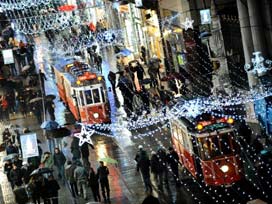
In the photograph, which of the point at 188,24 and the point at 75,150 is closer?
the point at 75,150

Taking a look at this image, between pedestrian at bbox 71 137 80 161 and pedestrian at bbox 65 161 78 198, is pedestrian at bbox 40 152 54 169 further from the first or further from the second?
pedestrian at bbox 71 137 80 161

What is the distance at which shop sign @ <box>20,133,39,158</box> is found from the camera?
993 inches

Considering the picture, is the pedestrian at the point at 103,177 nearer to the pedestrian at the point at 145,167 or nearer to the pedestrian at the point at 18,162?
the pedestrian at the point at 145,167

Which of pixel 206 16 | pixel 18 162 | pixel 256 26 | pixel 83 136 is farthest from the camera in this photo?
pixel 206 16

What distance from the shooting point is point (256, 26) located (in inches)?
1229

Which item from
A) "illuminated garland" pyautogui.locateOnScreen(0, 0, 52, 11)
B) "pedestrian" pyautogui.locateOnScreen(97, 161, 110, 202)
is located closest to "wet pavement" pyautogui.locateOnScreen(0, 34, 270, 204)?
"pedestrian" pyautogui.locateOnScreen(97, 161, 110, 202)

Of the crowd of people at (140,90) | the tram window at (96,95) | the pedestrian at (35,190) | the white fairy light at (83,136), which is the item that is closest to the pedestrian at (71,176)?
the pedestrian at (35,190)

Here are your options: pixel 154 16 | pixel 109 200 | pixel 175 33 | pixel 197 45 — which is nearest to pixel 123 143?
pixel 109 200

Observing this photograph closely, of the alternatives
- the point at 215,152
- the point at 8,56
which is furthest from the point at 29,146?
the point at 8,56

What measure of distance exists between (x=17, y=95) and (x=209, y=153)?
1654 centimetres

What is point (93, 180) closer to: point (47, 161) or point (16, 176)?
point (47, 161)

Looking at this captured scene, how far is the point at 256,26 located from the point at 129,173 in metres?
9.59

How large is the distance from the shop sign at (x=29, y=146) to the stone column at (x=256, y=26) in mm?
Result: 10912

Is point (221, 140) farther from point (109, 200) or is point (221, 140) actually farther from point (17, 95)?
point (17, 95)
